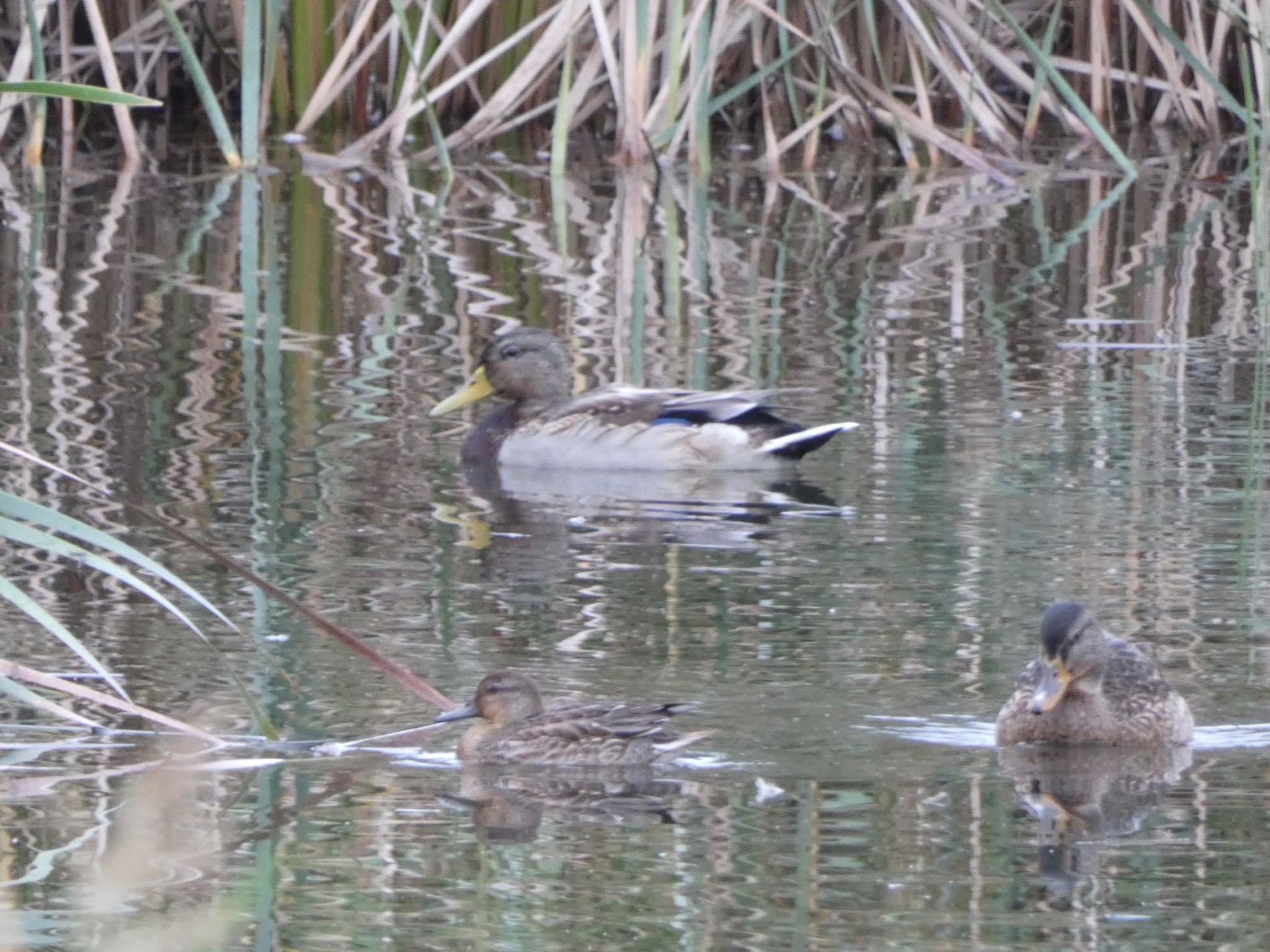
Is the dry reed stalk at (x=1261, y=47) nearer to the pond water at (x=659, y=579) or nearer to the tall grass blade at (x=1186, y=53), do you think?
the tall grass blade at (x=1186, y=53)

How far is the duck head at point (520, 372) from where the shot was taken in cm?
955

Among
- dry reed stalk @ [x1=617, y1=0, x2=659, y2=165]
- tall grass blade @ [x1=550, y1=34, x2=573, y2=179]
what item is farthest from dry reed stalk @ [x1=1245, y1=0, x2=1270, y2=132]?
tall grass blade @ [x1=550, y1=34, x2=573, y2=179]

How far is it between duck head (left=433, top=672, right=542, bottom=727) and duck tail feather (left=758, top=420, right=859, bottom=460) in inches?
129

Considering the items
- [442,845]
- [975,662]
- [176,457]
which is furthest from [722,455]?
[442,845]

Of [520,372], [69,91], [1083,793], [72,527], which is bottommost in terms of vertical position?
[1083,793]

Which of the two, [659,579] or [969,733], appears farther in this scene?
[659,579]

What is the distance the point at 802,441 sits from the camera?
8.66 m

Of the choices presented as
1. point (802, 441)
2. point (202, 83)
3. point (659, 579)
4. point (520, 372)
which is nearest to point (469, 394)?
point (520, 372)

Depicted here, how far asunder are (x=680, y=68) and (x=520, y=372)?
15.8ft

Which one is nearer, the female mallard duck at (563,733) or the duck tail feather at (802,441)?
the female mallard duck at (563,733)

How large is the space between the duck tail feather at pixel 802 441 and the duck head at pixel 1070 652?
9.51 feet

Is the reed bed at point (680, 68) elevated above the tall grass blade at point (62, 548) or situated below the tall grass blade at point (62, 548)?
above

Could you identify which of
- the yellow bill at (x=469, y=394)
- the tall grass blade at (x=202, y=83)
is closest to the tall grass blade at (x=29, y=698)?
the yellow bill at (x=469, y=394)

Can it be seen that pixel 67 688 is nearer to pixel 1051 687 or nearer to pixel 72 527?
pixel 72 527
